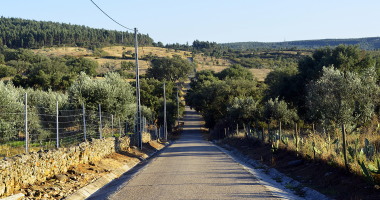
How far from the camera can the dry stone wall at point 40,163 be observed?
7.39 m

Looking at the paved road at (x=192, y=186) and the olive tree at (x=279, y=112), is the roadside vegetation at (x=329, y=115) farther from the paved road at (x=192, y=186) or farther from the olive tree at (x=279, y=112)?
the paved road at (x=192, y=186)

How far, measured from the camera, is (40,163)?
9.06m

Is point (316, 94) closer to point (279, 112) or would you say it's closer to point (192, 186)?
point (279, 112)

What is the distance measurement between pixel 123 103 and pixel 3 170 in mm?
19087

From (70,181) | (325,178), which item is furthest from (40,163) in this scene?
(325,178)

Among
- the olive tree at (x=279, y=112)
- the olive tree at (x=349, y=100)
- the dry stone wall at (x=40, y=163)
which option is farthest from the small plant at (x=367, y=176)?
the olive tree at (x=279, y=112)

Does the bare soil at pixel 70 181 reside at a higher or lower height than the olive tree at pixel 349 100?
lower

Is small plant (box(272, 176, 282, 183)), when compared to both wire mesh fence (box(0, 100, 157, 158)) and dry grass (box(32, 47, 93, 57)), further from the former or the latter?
dry grass (box(32, 47, 93, 57))

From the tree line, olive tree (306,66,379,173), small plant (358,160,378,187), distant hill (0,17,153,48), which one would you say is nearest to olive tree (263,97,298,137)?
the tree line

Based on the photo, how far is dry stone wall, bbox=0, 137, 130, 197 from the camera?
7.39 metres

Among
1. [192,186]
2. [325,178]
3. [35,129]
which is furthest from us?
[35,129]

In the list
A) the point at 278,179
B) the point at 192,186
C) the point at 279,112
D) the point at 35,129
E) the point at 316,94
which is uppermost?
the point at 316,94

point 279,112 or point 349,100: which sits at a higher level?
point 349,100

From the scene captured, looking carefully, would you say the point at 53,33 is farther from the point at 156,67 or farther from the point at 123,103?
the point at 123,103
